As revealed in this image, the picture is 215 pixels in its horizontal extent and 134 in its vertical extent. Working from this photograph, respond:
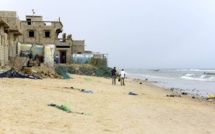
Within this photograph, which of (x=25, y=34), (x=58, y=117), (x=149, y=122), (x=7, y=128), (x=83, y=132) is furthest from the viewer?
(x=25, y=34)

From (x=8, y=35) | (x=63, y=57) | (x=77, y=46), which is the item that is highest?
(x=77, y=46)

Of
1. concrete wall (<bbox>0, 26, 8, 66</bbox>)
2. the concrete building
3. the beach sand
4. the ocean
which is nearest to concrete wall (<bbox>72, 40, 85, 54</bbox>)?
the ocean

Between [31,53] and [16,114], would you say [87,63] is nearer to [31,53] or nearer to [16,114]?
[31,53]

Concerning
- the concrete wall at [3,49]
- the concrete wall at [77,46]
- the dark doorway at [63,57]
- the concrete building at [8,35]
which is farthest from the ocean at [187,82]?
the concrete building at [8,35]

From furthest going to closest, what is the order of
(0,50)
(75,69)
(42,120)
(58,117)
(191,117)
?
(75,69), (0,50), (191,117), (58,117), (42,120)

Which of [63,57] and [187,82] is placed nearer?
[187,82]

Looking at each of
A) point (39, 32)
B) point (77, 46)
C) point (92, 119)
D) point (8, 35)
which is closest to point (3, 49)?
point (8, 35)

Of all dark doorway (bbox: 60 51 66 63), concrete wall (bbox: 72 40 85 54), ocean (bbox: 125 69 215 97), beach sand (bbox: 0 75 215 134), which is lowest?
ocean (bbox: 125 69 215 97)

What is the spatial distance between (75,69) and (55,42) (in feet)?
24.9

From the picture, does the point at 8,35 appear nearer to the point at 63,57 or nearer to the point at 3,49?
the point at 3,49

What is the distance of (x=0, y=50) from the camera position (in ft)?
67.3

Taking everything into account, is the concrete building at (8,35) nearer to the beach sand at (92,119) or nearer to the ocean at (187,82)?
the beach sand at (92,119)

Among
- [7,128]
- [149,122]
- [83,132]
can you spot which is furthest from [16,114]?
[149,122]

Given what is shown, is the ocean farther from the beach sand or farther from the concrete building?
the concrete building
